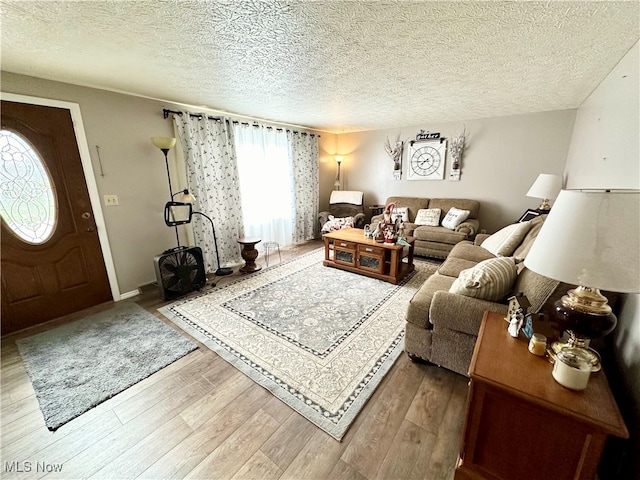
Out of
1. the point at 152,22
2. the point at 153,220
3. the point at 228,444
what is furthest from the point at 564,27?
the point at 153,220

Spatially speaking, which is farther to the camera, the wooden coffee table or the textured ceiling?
the wooden coffee table

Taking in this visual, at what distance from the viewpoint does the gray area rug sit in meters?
1.68

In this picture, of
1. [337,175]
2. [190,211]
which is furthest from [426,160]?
[190,211]

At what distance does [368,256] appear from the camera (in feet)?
11.4

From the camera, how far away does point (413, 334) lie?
6.11 ft

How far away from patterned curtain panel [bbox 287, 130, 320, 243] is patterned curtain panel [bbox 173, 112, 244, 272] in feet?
4.23

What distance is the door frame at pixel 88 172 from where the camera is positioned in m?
2.29

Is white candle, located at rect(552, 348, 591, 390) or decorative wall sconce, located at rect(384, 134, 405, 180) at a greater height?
decorative wall sconce, located at rect(384, 134, 405, 180)

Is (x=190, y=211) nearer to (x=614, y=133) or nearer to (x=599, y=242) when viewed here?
(x=599, y=242)

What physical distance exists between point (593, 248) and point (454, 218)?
142 inches

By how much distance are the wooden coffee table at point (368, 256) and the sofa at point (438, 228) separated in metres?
0.66

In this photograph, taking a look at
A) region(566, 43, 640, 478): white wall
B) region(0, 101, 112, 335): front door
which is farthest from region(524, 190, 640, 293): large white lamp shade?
region(0, 101, 112, 335): front door

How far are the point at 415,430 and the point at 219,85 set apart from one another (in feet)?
10.5

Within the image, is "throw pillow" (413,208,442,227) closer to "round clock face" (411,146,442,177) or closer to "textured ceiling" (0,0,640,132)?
"round clock face" (411,146,442,177)
